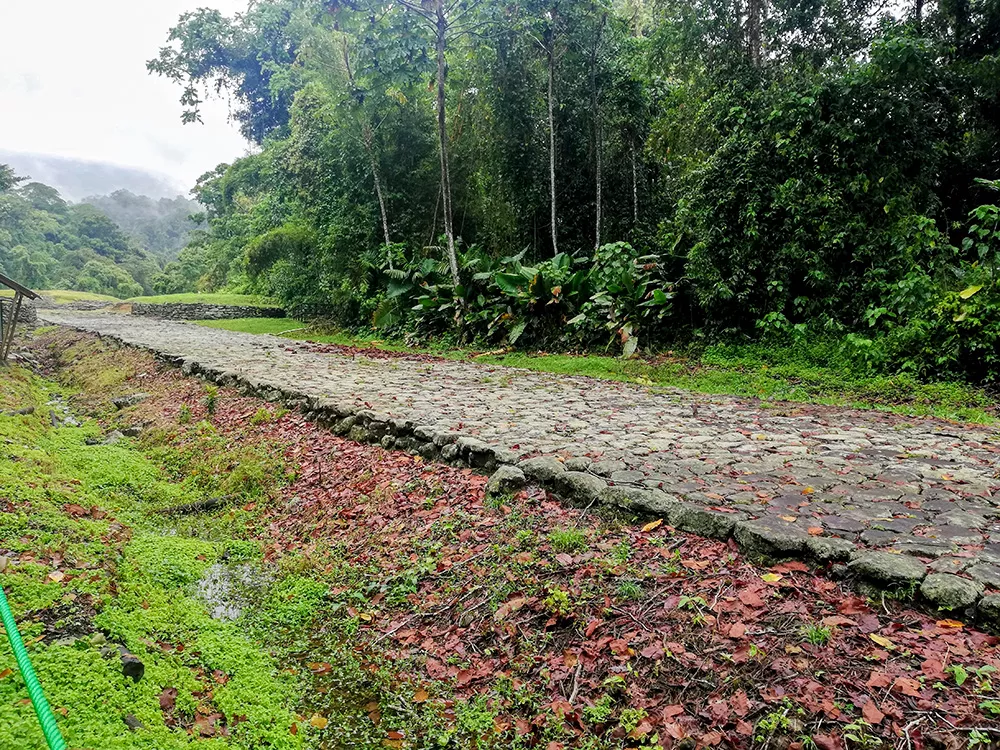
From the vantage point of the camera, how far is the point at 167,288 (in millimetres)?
40688

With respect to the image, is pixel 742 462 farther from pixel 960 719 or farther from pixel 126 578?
pixel 126 578

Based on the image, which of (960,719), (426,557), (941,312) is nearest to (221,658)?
(426,557)

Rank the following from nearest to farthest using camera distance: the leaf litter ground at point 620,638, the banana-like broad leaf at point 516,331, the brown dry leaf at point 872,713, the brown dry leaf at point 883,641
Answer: the brown dry leaf at point 872,713 → the leaf litter ground at point 620,638 → the brown dry leaf at point 883,641 → the banana-like broad leaf at point 516,331

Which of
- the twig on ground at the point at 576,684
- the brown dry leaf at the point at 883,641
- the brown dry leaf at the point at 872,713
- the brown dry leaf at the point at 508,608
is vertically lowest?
the twig on ground at the point at 576,684

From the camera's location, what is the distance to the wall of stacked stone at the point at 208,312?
2494cm

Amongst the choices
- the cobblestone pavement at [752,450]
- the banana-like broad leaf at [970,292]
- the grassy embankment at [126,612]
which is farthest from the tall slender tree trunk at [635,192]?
the grassy embankment at [126,612]

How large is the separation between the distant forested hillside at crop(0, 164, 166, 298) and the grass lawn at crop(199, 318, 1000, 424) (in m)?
42.1

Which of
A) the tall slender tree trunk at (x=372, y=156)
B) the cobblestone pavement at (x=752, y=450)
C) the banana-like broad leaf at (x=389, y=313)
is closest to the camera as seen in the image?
the cobblestone pavement at (x=752, y=450)

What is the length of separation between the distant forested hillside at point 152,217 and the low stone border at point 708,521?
86.4 meters

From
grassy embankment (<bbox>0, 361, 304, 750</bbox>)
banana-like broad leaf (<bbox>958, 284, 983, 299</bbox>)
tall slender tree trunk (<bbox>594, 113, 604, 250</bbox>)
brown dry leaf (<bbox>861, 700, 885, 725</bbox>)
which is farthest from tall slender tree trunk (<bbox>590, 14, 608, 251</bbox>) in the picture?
brown dry leaf (<bbox>861, 700, 885, 725</bbox>)

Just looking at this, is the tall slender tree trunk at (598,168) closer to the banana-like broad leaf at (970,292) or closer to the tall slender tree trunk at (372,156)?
the tall slender tree trunk at (372,156)

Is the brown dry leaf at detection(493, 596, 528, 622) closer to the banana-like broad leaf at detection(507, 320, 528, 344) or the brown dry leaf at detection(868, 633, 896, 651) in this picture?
the brown dry leaf at detection(868, 633, 896, 651)

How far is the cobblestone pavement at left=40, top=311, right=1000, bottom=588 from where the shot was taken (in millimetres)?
3299

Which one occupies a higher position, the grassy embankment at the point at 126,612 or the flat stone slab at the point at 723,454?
the flat stone slab at the point at 723,454
